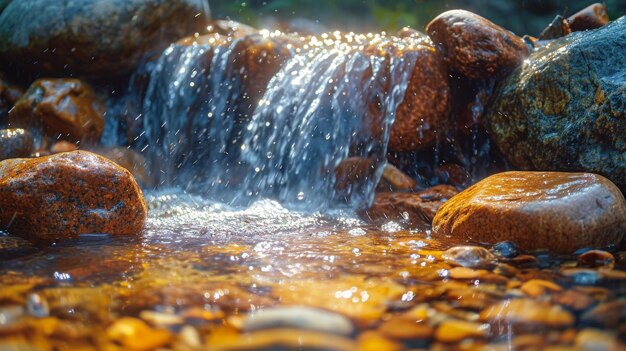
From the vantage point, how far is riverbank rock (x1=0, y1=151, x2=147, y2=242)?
286 centimetres

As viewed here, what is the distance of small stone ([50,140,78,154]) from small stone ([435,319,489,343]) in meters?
4.74

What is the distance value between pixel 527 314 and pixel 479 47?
360 cm

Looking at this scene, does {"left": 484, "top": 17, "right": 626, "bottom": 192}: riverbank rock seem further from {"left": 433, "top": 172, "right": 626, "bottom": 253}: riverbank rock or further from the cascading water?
the cascading water

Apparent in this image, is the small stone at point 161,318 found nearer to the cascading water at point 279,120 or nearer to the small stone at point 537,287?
the small stone at point 537,287

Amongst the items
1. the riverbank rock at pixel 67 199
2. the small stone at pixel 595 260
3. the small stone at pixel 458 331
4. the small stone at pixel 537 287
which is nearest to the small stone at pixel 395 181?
the small stone at pixel 595 260

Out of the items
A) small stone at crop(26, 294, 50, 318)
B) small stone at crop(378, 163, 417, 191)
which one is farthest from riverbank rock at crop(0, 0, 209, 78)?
small stone at crop(26, 294, 50, 318)

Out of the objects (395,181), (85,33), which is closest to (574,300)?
(395,181)


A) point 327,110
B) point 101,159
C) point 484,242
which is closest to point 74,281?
point 101,159

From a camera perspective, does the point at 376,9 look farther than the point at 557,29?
Yes

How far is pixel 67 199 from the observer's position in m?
2.91

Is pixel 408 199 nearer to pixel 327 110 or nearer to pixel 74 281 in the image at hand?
pixel 327 110

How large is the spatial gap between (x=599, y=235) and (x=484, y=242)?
602 millimetres

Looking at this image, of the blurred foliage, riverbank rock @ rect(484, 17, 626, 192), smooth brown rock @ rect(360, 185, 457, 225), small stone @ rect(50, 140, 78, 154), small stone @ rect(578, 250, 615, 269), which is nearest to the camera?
small stone @ rect(578, 250, 615, 269)

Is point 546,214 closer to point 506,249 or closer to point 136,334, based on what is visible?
point 506,249
